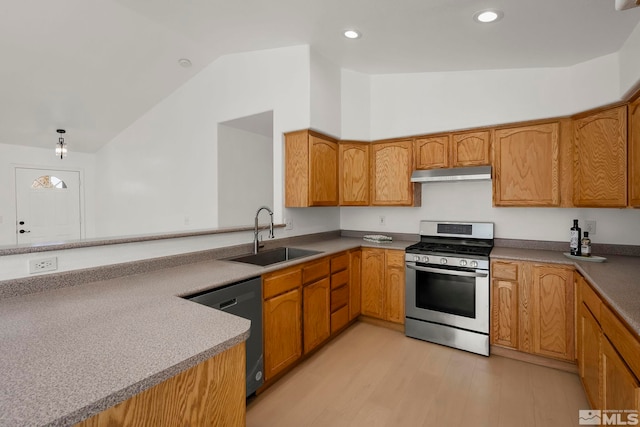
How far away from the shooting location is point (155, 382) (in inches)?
33.4

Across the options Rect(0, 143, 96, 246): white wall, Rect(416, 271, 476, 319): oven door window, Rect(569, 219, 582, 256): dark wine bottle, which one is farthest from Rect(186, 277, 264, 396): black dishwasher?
Rect(0, 143, 96, 246): white wall

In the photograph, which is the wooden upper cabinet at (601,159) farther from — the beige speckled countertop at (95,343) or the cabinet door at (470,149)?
the beige speckled countertop at (95,343)

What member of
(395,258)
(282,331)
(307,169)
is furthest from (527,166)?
(282,331)

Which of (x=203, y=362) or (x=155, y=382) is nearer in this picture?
(x=155, y=382)

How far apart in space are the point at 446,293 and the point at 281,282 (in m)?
1.60

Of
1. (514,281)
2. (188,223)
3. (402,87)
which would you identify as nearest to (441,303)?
(514,281)

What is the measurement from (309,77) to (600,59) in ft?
8.00

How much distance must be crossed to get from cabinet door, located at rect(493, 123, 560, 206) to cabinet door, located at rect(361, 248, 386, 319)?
1.28 m

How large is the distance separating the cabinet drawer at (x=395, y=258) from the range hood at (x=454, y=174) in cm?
80

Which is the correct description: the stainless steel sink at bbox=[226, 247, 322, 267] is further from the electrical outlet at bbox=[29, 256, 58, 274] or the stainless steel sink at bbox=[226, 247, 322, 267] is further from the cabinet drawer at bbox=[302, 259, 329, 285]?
the electrical outlet at bbox=[29, 256, 58, 274]

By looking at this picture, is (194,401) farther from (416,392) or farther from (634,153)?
(634,153)

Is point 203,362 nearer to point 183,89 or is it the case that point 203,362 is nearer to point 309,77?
point 309,77

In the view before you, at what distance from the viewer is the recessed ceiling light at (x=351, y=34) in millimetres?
2533

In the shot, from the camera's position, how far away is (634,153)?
214cm
